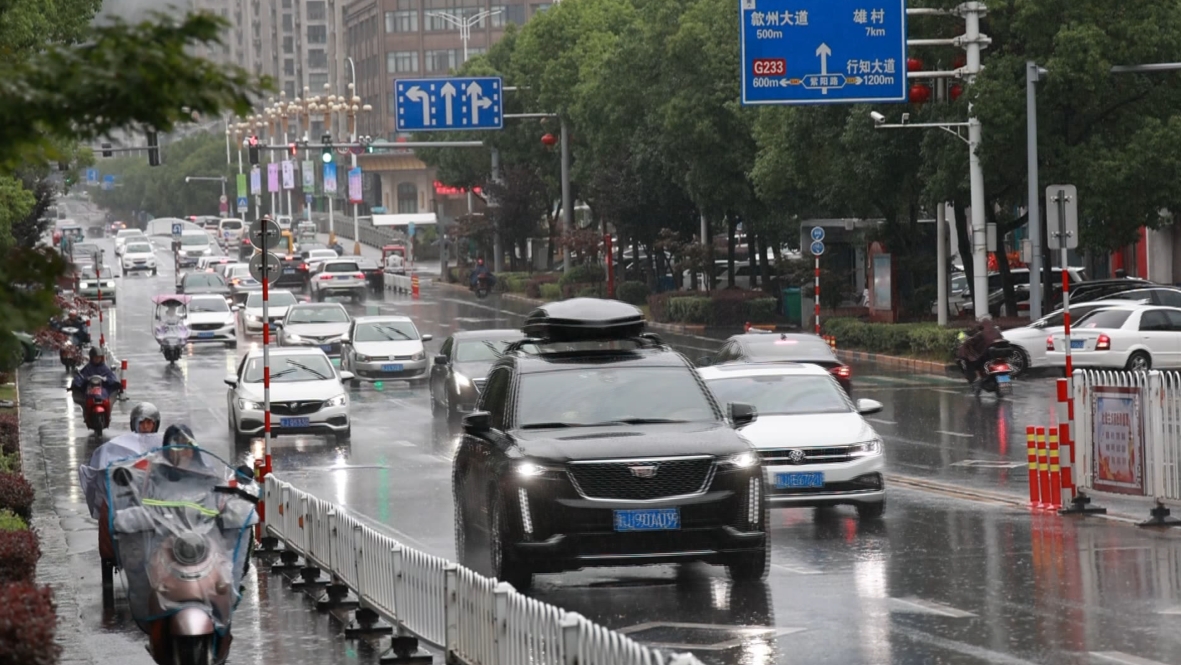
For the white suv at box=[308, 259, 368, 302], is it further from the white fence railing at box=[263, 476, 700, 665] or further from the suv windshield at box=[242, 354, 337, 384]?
the white fence railing at box=[263, 476, 700, 665]

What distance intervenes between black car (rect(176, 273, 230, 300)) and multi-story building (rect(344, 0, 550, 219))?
91.7 meters

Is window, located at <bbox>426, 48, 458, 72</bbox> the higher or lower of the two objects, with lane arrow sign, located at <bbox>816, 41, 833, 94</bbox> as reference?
higher

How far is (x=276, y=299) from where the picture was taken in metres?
58.8

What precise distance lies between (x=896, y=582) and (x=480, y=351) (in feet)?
64.7

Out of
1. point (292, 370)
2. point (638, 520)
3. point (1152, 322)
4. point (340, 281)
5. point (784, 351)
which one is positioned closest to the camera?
point (638, 520)

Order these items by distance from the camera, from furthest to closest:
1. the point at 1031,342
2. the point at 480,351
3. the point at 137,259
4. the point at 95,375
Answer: the point at 137,259 < the point at 1031,342 < the point at 480,351 < the point at 95,375

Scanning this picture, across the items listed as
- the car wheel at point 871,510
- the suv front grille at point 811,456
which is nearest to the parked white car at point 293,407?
the suv front grille at point 811,456

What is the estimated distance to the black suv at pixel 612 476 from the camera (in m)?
12.9

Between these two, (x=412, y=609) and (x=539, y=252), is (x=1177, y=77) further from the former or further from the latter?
(x=539, y=252)

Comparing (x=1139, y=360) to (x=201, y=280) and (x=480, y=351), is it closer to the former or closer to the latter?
(x=480, y=351)

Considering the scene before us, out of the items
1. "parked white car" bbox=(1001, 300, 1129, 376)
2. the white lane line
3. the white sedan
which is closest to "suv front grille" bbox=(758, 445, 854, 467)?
the white lane line

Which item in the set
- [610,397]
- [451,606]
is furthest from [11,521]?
[451,606]

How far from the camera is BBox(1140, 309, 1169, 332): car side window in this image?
36875 millimetres

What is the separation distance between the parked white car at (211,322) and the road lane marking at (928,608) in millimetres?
41292
